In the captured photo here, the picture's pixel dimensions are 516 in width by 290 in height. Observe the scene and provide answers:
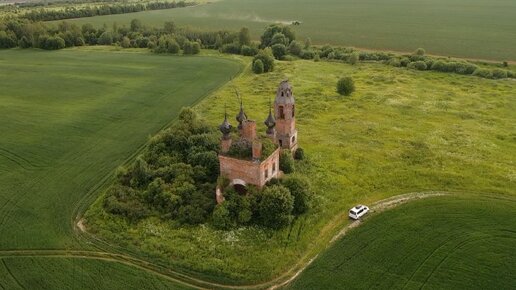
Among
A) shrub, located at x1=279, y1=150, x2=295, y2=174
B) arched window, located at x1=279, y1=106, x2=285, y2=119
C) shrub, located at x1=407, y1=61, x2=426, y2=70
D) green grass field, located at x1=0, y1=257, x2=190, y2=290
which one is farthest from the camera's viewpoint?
shrub, located at x1=407, y1=61, x2=426, y2=70

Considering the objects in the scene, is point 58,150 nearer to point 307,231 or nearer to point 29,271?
point 29,271

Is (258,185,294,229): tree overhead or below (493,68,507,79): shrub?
below

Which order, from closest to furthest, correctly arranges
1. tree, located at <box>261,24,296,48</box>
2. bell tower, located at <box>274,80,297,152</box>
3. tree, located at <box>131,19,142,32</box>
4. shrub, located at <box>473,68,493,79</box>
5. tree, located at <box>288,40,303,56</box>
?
bell tower, located at <box>274,80,297,152</box> < shrub, located at <box>473,68,493,79</box> < tree, located at <box>288,40,303,56</box> < tree, located at <box>261,24,296,48</box> < tree, located at <box>131,19,142,32</box>

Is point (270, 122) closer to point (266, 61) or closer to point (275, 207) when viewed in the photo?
point (275, 207)

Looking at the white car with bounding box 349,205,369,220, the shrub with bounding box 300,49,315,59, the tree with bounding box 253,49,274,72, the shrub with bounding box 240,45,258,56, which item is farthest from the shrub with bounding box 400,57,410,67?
the white car with bounding box 349,205,369,220

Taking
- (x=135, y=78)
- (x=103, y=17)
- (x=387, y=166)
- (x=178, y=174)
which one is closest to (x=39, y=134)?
(x=178, y=174)

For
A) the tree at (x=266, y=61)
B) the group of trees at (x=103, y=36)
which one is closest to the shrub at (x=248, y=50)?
the group of trees at (x=103, y=36)

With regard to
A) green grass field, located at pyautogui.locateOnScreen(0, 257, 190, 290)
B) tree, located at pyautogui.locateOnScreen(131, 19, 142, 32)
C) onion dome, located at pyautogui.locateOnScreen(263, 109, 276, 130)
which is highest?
tree, located at pyautogui.locateOnScreen(131, 19, 142, 32)

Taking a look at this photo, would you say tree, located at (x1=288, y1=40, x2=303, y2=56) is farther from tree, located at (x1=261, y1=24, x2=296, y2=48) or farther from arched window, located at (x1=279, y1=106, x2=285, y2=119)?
arched window, located at (x1=279, y1=106, x2=285, y2=119)
